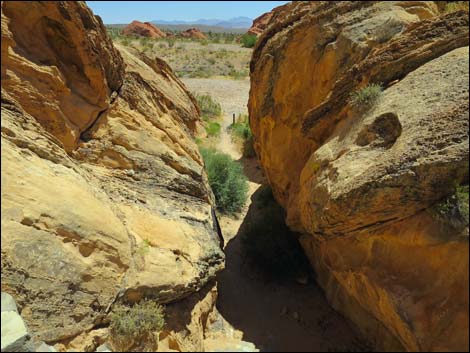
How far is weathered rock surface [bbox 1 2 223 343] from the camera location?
4062 mm

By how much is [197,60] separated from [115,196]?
33.7m

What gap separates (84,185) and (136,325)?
2.09m

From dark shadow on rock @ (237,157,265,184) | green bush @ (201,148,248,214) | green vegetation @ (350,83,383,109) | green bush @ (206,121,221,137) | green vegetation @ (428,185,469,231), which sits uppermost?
green vegetation @ (350,83,383,109)

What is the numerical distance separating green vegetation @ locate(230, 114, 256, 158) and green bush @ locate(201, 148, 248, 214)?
3475 millimetres

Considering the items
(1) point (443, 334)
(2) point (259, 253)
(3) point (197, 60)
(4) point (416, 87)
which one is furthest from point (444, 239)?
(3) point (197, 60)

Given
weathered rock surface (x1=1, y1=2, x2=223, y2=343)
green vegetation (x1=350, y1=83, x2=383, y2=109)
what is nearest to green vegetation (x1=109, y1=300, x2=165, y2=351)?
weathered rock surface (x1=1, y1=2, x2=223, y2=343)

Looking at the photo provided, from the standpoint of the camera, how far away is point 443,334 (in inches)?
154

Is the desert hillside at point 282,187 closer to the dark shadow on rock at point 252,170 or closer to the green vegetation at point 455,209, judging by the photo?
the green vegetation at point 455,209

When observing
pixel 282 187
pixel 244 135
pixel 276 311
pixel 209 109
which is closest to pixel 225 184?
pixel 282 187

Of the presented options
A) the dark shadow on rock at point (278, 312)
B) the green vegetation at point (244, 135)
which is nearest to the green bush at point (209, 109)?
the green vegetation at point (244, 135)

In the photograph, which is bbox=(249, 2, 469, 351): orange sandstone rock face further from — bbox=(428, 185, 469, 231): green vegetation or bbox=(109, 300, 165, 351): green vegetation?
bbox=(109, 300, 165, 351): green vegetation

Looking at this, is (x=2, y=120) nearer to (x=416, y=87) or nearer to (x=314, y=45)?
(x=416, y=87)

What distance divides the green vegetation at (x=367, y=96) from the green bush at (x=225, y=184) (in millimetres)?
6205

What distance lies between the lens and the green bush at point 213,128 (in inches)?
710
